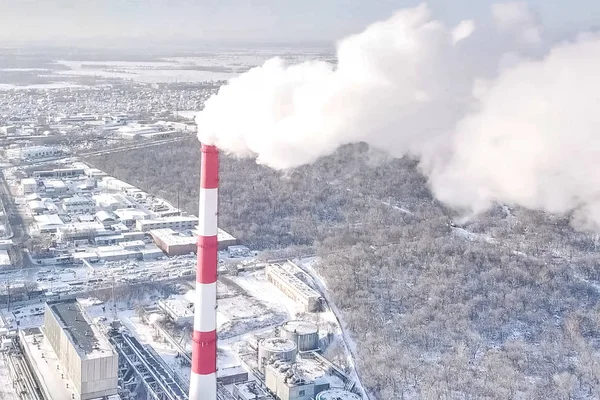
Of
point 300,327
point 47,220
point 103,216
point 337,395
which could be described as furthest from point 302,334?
point 47,220

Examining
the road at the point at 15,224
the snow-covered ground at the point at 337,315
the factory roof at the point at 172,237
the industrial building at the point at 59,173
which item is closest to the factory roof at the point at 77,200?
the road at the point at 15,224

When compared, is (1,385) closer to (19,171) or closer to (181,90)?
(19,171)

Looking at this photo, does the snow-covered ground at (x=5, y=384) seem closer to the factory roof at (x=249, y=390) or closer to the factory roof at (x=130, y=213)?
the factory roof at (x=249, y=390)

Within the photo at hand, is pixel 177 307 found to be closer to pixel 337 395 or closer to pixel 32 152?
pixel 337 395

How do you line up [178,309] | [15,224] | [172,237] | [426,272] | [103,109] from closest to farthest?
[178,309] < [426,272] < [172,237] < [15,224] < [103,109]

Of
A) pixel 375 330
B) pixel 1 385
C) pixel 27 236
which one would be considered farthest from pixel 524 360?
pixel 27 236
